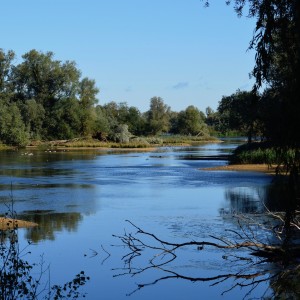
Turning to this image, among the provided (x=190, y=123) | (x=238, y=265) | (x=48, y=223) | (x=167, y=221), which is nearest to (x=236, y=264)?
(x=238, y=265)

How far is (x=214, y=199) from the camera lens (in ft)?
79.8

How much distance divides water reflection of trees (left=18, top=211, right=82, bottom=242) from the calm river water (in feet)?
0.09

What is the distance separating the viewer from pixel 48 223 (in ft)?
59.9

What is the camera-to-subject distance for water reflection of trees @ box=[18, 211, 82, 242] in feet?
53.1

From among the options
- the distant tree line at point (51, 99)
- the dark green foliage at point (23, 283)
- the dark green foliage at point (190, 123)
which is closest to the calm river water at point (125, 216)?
the dark green foliage at point (23, 283)

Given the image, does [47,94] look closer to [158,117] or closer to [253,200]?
[158,117]

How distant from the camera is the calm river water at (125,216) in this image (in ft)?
38.9

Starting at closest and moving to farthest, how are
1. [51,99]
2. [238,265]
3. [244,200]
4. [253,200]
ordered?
[238,265] → [253,200] → [244,200] → [51,99]

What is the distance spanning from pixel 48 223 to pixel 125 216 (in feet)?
8.99

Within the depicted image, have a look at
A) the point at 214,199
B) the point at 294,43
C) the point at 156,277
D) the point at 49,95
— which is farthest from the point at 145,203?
the point at 49,95

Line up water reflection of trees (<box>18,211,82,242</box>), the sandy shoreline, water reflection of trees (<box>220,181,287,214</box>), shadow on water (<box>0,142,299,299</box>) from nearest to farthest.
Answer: shadow on water (<box>0,142,299,299</box>)
water reflection of trees (<box>18,211,82,242</box>)
water reflection of trees (<box>220,181,287,214</box>)
the sandy shoreline

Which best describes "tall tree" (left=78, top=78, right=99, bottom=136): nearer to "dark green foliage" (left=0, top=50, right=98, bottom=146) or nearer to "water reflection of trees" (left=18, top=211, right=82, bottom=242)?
"dark green foliage" (left=0, top=50, right=98, bottom=146)

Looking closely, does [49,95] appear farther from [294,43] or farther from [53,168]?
[294,43]

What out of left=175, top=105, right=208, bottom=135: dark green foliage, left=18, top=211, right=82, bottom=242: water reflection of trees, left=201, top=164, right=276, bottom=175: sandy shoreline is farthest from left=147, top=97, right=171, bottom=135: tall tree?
left=18, top=211, right=82, bottom=242: water reflection of trees
